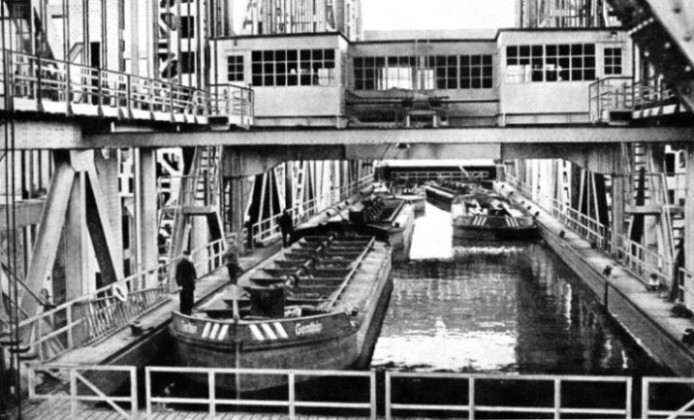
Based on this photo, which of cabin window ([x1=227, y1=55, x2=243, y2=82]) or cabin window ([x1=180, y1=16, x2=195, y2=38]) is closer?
cabin window ([x1=180, y1=16, x2=195, y2=38])

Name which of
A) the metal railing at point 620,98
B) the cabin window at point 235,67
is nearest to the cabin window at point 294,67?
the cabin window at point 235,67

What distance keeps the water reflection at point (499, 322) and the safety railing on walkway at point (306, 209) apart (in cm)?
589

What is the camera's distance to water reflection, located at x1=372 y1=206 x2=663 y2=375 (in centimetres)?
2200

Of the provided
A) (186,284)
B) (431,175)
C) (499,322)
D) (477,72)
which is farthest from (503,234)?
(431,175)

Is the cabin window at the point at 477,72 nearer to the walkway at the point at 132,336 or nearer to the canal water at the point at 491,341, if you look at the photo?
the canal water at the point at 491,341

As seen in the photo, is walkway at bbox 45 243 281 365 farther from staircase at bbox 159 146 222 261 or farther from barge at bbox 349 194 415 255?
barge at bbox 349 194 415 255

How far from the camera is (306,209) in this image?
5675 cm

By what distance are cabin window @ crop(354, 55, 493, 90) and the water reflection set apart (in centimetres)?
862

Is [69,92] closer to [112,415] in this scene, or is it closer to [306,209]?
[112,415]

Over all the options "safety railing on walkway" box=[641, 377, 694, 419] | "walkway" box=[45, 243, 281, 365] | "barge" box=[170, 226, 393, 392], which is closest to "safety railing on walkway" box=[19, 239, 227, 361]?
"walkway" box=[45, 243, 281, 365]

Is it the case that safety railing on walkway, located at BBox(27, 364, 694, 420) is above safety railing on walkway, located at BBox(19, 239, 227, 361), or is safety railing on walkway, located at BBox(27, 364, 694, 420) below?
below

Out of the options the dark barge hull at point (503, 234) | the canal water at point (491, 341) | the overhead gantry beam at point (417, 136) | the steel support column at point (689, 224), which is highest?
the overhead gantry beam at point (417, 136)

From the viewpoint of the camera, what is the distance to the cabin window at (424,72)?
4466cm

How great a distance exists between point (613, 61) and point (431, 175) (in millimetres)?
62865
